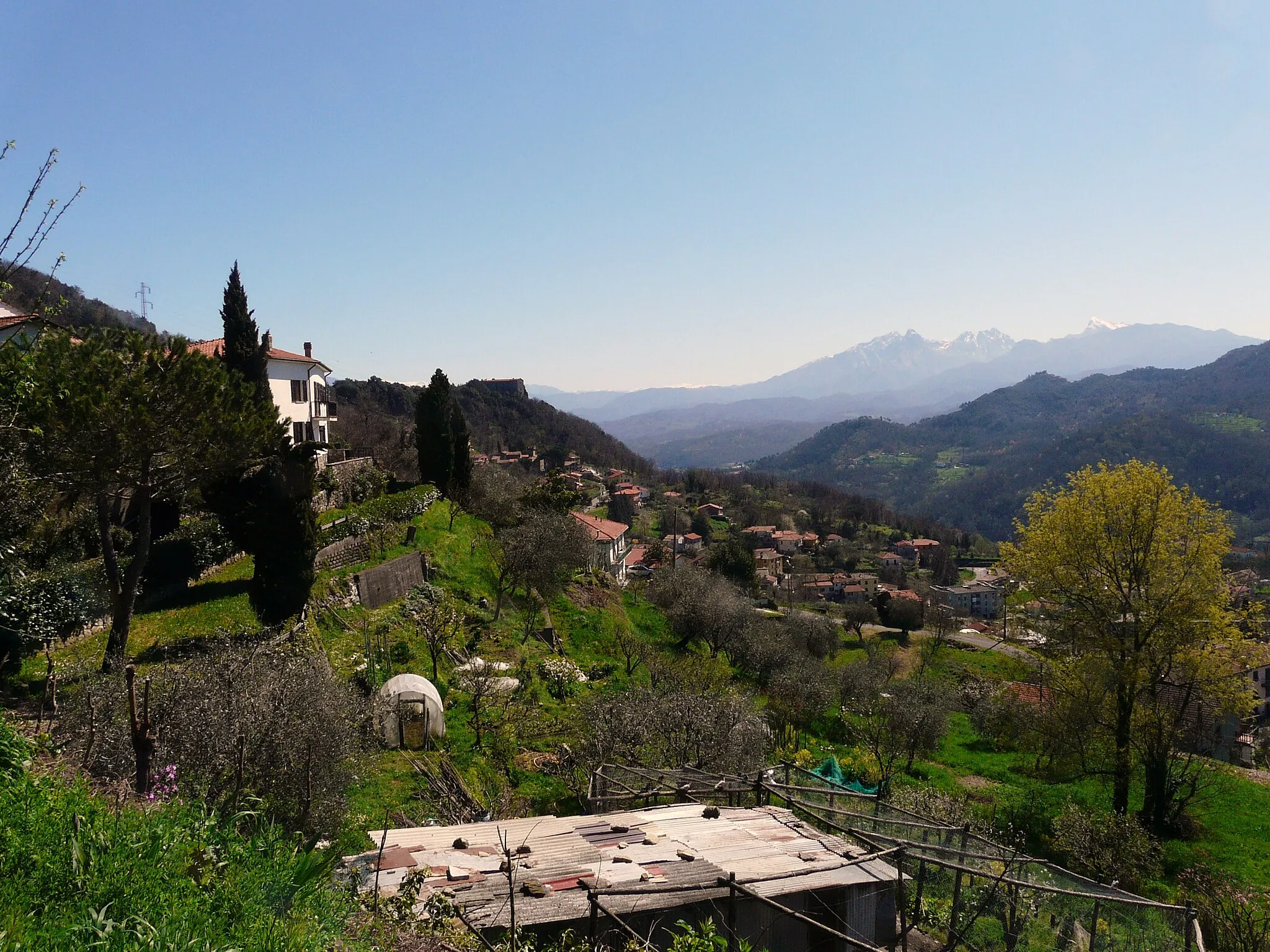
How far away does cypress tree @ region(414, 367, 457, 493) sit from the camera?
1423 inches

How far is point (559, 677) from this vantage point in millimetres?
21219

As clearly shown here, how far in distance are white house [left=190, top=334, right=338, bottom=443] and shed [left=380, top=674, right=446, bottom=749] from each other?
19828 millimetres

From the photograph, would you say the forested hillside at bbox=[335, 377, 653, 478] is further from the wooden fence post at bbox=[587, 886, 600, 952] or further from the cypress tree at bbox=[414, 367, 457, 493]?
the wooden fence post at bbox=[587, 886, 600, 952]

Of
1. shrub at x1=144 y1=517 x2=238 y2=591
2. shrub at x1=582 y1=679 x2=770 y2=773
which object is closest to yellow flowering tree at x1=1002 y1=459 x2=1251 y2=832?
shrub at x1=582 y1=679 x2=770 y2=773

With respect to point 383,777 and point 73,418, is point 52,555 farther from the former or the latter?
point 383,777

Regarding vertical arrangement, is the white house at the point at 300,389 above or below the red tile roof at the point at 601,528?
above

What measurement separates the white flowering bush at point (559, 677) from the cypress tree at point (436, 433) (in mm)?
16370

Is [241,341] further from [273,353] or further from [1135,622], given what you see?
[1135,622]

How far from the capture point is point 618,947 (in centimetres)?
625

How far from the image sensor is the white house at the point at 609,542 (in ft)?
169

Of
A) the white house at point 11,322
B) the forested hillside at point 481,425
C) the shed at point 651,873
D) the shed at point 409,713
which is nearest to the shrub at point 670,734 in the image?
the shed at point 409,713

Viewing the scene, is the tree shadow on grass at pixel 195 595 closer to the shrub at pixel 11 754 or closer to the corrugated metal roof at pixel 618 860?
the shrub at pixel 11 754

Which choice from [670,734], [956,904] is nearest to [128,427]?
[670,734]

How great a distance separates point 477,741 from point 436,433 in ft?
75.8
